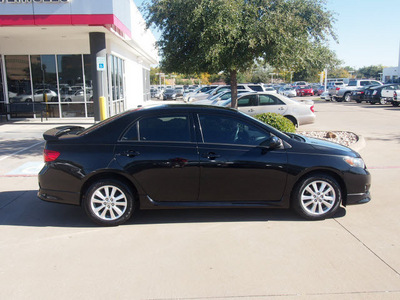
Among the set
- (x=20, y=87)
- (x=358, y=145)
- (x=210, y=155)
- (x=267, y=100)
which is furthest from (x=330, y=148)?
(x=20, y=87)

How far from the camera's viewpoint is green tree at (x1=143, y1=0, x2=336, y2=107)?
29.1 ft

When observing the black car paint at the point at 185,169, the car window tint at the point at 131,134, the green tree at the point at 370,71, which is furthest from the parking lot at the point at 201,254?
the green tree at the point at 370,71

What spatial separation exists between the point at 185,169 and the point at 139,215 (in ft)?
3.79

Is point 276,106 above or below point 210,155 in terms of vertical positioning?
above

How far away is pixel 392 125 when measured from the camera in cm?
1588

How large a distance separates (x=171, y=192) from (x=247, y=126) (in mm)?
1417

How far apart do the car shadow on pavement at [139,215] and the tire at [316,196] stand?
8.3 inches

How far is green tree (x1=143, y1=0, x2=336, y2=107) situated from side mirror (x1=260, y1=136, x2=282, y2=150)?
14.1 feet

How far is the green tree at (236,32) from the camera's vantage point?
349 inches

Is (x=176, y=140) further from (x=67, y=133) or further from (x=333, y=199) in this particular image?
(x=333, y=199)

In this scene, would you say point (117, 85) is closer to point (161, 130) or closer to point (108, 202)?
point (161, 130)

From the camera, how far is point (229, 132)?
5262 mm

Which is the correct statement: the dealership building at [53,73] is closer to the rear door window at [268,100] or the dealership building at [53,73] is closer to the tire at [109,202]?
the rear door window at [268,100]

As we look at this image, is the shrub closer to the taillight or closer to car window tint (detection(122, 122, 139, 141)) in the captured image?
car window tint (detection(122, 122, 139, 141))
